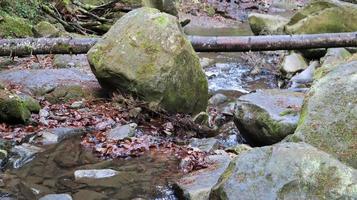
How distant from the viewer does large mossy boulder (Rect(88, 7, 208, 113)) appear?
7.48m

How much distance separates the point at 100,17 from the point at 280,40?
706 centimetres

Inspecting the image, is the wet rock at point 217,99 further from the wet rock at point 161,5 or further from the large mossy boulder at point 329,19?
the wet rock at point 161,5

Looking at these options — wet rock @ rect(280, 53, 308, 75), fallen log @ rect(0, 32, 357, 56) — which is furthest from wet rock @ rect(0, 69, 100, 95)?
wet rock @ rect(280, 53, 308, 75)

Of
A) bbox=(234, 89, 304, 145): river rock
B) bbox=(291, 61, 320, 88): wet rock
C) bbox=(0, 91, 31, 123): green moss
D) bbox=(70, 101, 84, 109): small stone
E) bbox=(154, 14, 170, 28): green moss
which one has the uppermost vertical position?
bbox=(154, 14, 170, 28): green moss

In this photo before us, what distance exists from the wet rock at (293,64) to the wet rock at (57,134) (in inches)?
256

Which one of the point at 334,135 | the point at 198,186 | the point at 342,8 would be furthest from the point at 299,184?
the point at 342,8

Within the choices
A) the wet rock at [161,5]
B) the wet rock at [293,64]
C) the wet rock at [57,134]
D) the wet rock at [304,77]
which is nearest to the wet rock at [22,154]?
the wet rock at [57,134]

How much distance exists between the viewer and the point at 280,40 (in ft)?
31.7

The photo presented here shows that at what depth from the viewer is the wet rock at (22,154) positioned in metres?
5.75

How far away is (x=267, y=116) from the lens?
650 cm

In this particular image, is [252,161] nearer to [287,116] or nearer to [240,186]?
[240,186]

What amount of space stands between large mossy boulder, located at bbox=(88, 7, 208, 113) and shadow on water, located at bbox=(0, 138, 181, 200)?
144cm

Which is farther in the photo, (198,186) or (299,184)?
(198,186)

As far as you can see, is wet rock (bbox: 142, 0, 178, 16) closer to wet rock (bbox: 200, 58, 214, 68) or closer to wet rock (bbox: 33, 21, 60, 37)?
wet rock (bbox: 200, 58, 214, 68)
